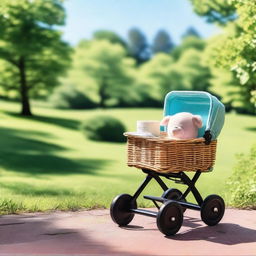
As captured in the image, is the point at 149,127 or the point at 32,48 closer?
the point at 149,127

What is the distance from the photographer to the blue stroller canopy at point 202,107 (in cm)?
557

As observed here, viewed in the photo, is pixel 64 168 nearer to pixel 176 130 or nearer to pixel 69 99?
pixel 176 130

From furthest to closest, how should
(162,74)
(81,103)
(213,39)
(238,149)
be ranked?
(162,74) → (81,103) → (213,39) → (238,149)

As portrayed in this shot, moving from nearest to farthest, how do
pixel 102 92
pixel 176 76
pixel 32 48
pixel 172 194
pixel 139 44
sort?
1. pixel 172 194
2. pixel 32 48
3. pixel 102 92
4. pixel 176 76
5. pixel 139 44

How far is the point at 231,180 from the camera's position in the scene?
791 cm

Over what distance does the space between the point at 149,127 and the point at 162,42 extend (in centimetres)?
8667

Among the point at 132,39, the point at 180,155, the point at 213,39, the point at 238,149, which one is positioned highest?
the point at 132,39

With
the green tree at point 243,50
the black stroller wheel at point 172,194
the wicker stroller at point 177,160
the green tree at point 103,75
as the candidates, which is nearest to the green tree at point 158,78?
the green tree at point 103,75

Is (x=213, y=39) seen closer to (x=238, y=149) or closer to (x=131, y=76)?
(x=238, y=149)

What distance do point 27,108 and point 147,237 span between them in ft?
75.6

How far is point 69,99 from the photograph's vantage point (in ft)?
152

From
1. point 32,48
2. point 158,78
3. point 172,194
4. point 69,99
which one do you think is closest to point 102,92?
point 69,99

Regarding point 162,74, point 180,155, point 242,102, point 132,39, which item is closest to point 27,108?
point 242,102

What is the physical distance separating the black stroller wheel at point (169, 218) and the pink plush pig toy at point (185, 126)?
0.72 m
